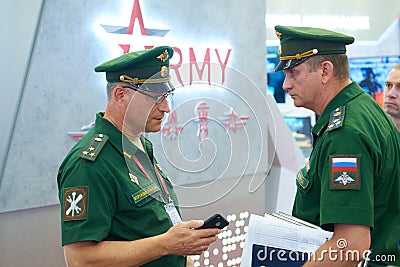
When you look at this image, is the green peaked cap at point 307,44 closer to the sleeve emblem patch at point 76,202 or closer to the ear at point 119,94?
the ear at point 119,94

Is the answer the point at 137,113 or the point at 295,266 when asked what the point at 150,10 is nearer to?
the point at 137,113

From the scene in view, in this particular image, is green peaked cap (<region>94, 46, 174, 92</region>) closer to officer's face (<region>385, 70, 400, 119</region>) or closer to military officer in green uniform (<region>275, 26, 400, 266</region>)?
military officer in green uniform (<region>275, 26, 400, 266</region>)

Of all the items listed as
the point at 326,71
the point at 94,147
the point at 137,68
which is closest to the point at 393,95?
the point at 326,71

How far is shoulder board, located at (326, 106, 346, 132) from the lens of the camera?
1.49 m

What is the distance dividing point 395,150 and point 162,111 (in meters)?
0.67

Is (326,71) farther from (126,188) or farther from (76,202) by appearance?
(76,202)

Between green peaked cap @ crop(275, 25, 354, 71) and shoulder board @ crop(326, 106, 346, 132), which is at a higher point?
green peaked cap @ crop(275, 25, 354, 71)

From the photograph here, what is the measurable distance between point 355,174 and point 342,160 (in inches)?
1.9

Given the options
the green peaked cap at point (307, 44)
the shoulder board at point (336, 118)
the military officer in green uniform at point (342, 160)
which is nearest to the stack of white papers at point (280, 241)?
the military officer in green uniform at point (342, 160)

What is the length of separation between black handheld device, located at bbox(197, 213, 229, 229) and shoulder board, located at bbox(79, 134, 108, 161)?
0.37m

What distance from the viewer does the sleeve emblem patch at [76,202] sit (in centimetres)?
150

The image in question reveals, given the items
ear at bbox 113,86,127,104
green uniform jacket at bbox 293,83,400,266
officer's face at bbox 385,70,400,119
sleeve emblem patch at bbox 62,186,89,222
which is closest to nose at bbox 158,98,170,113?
ear at bbox 113,86,127,104

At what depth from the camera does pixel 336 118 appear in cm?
153

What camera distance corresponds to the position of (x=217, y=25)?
142 inches
